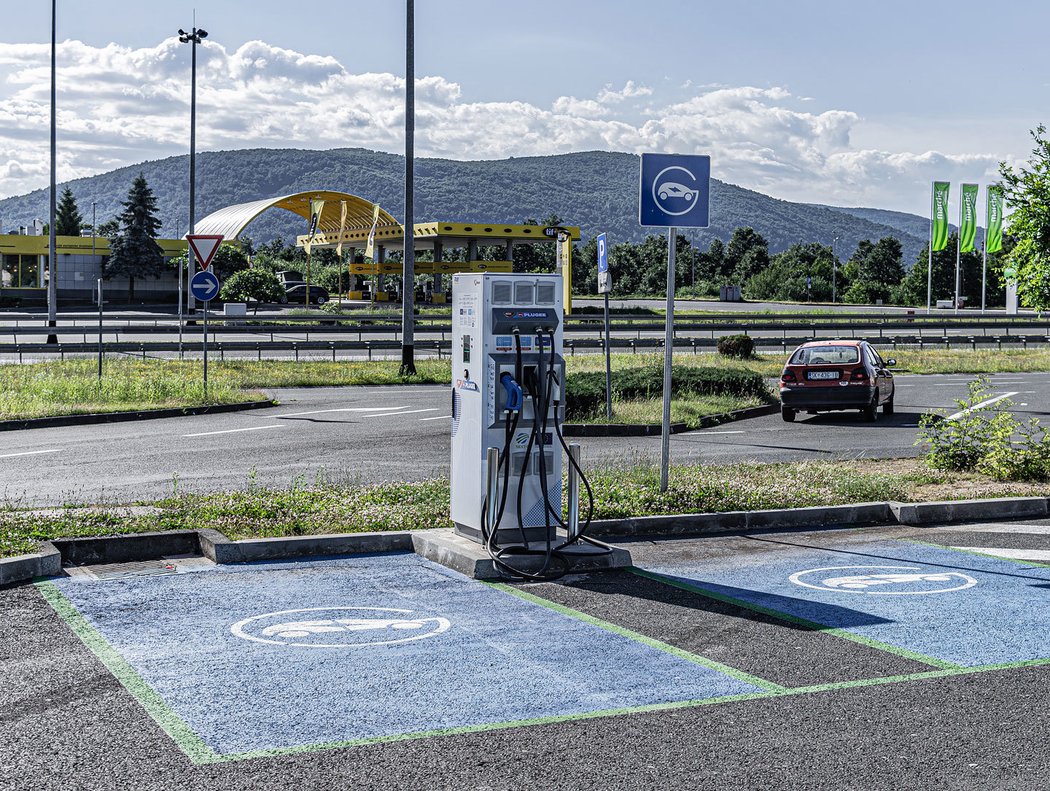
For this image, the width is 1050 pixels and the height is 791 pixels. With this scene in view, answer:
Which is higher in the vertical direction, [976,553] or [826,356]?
[826,356]

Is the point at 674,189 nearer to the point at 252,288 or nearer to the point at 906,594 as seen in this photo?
the point at 906,594

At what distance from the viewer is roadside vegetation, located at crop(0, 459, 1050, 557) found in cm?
941

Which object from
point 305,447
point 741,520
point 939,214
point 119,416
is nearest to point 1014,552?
point 741,520

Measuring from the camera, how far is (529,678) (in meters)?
6.01

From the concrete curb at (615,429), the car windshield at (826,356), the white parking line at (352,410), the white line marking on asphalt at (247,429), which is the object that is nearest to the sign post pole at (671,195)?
the concrete curb at (615,429)

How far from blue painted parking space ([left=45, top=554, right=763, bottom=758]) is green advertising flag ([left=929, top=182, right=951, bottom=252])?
73.5m

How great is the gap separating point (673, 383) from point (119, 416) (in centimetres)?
1101

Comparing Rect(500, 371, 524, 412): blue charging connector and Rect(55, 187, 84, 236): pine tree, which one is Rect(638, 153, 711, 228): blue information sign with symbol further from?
Rect(55, 187, 84, 236): pine tree

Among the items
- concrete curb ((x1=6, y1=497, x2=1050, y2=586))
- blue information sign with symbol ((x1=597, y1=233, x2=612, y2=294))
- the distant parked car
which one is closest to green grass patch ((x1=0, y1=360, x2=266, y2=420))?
blue information sign with symbol ((x1=597, y1=233, x2=612, y2=294))

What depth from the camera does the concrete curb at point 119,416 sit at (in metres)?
19.9

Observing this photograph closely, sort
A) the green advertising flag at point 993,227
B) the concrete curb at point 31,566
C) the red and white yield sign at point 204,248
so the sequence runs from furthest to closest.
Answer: the green advertising flag at point 993,227
the red and white yield sign at point 204,248
the concrete curb at point 31,566

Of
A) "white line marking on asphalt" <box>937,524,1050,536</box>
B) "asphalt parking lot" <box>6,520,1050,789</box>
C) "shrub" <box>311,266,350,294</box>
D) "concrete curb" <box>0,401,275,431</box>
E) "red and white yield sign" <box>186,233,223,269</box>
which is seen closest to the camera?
"asphalt parking lot" <box>6,520,1050,789</box>

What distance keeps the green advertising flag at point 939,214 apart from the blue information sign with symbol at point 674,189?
69140mm

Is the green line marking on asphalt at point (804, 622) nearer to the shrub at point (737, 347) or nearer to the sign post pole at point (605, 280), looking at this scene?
the sign post pole at point (605, 280)
